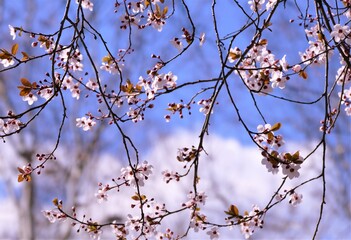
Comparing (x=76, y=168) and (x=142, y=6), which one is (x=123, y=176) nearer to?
(x=142, y=6)

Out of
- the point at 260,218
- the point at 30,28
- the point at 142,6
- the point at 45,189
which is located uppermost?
the point at 30,28

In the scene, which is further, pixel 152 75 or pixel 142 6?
pixel 142 6

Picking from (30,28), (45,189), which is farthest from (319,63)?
(45,189)

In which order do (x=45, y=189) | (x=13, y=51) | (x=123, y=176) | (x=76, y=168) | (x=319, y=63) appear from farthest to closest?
(x=45, y=189), (x=76, y=168), (x=319, y=63), (x=123, y=176), (x=13, y=51)

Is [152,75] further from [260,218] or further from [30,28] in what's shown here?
[30,28]

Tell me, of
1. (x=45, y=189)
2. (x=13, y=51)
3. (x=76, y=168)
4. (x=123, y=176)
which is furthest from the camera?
(x=45, y=189)

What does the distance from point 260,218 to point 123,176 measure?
0.65m

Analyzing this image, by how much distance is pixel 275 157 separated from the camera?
203cm

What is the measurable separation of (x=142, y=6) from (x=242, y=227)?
3.91 feet

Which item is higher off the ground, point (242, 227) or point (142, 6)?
point (142, 6)

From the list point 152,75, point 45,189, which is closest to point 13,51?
point 152,75

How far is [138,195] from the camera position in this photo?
2229mm

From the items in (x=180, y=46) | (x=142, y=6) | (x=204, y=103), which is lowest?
(x=204, y=103)

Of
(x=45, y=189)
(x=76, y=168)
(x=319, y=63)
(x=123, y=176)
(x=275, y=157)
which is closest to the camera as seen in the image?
(x=275, y=157)
